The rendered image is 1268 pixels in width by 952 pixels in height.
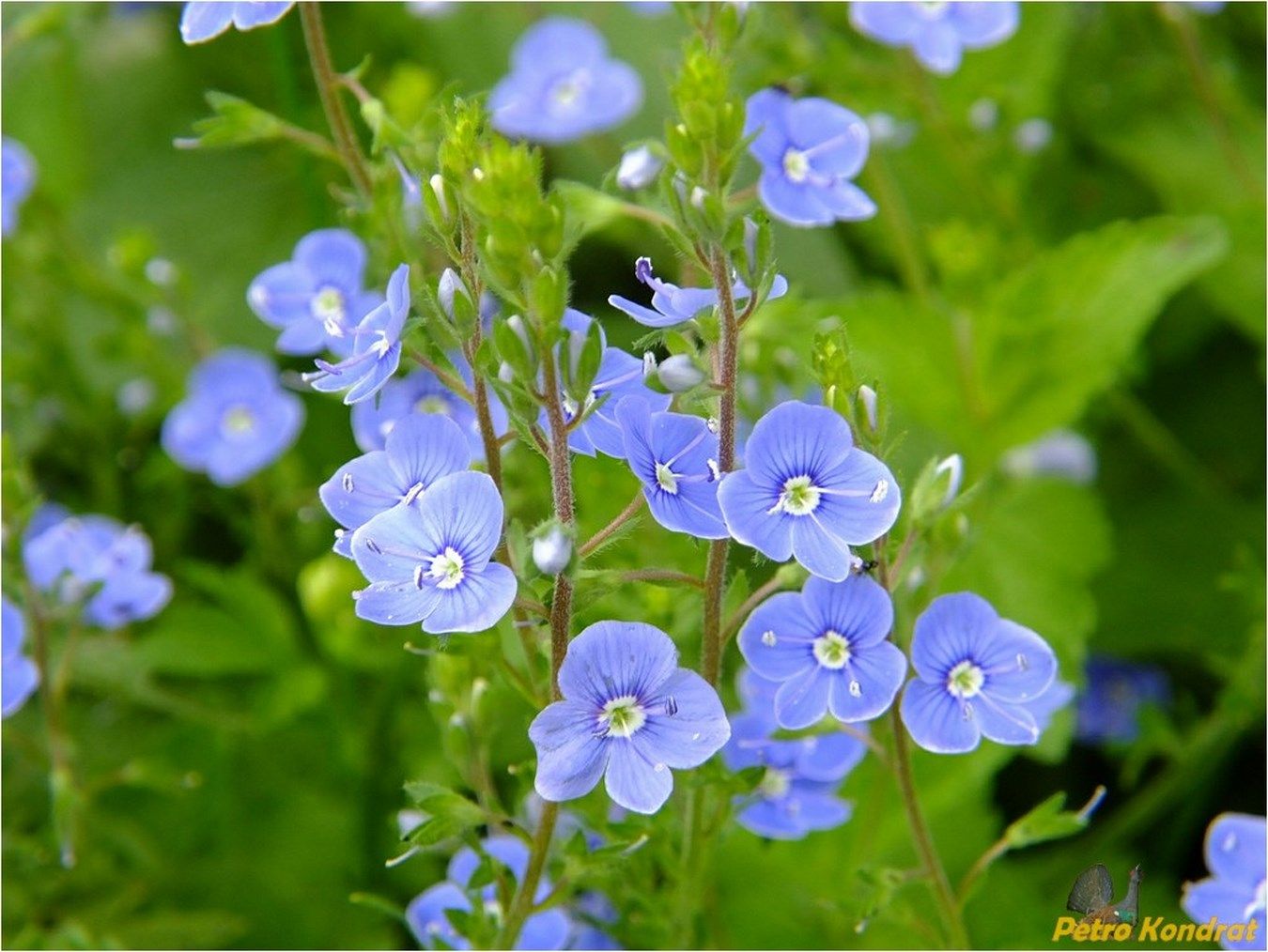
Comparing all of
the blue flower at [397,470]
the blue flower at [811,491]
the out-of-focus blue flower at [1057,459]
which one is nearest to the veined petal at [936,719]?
the blue flower at [811,491]

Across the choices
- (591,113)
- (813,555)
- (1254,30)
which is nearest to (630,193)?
(591,113)

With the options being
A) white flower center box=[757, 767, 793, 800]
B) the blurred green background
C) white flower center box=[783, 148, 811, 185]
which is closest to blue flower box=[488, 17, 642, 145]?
the blurred green background

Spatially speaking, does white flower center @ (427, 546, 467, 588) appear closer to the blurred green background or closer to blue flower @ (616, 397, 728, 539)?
blue flower @ (616, 397, 728, 539)

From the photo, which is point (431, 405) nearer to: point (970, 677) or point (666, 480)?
point (666, 480)

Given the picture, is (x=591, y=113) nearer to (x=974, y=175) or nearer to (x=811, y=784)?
(x=974, y=175)

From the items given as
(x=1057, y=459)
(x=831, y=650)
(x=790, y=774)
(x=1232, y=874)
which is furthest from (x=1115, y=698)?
(x=831, y=650)
